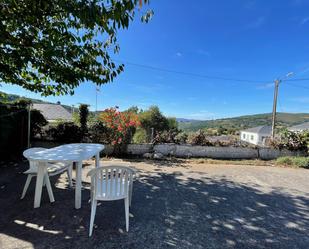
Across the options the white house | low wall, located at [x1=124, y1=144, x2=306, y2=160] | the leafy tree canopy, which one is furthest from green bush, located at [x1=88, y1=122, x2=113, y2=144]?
the white house

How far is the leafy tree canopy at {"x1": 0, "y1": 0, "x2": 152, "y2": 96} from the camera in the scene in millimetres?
2090

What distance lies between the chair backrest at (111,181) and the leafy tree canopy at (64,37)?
6.06 ft

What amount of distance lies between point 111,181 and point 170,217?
1.11 m

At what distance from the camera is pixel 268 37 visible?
8.43 meters

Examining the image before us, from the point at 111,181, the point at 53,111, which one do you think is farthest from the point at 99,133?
the point at 53,111

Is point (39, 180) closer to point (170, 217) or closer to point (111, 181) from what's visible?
point (111, 181)

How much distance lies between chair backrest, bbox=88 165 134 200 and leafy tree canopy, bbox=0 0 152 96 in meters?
1.85

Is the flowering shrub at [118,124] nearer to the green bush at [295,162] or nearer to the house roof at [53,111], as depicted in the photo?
the green bush at [295,162]

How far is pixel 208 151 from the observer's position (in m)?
7.55

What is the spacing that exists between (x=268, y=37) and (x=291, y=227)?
29.2ft

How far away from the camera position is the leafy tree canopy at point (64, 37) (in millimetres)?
2090

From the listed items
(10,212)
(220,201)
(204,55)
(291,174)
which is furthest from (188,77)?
(10,212)

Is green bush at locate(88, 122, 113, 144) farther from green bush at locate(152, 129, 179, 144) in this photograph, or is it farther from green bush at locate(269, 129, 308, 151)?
green bush at locate(269, 129, 308, 151)

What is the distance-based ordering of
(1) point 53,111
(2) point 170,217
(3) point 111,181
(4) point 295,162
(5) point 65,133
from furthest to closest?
(1) point 53,111 → (5) point 65,133 → (4) point 295,162 → (2) point 170,217 → (3) point 111,181
